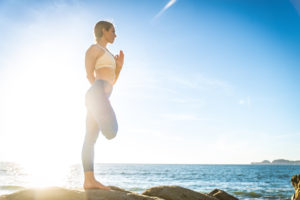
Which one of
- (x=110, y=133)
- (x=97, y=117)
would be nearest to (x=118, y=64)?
(x=97, y=117)

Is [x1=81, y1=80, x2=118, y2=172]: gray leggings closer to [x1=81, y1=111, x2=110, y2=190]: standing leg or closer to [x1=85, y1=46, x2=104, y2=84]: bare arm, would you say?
[x1=81, y1=111, x2=110, y2=190]: standing leg

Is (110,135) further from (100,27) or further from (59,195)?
(100,27)

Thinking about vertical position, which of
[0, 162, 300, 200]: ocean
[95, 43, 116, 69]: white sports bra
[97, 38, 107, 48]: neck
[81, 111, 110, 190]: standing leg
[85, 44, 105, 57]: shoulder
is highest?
[97, 38, 107, 48]: neck

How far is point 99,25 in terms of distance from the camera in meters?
3.93

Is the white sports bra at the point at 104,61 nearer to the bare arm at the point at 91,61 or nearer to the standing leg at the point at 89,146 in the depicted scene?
the bare arm at the point at 91,61

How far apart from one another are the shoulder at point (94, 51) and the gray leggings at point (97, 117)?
41 centimetres

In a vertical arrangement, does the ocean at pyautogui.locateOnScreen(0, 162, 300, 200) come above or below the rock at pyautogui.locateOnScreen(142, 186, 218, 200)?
below

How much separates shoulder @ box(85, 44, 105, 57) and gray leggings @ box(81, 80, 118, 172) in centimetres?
41

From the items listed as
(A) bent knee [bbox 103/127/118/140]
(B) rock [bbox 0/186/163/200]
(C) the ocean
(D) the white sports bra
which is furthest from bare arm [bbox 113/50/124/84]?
(C) the ocean

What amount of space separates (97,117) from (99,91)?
1.19 ft

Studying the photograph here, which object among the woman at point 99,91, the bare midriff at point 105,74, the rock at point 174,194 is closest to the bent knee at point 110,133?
the woman at point 99,91

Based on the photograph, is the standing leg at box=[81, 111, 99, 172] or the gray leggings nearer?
the gray leggings

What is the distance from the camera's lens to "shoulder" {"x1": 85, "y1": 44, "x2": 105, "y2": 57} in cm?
364

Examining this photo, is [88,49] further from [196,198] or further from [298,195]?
[298,195]
